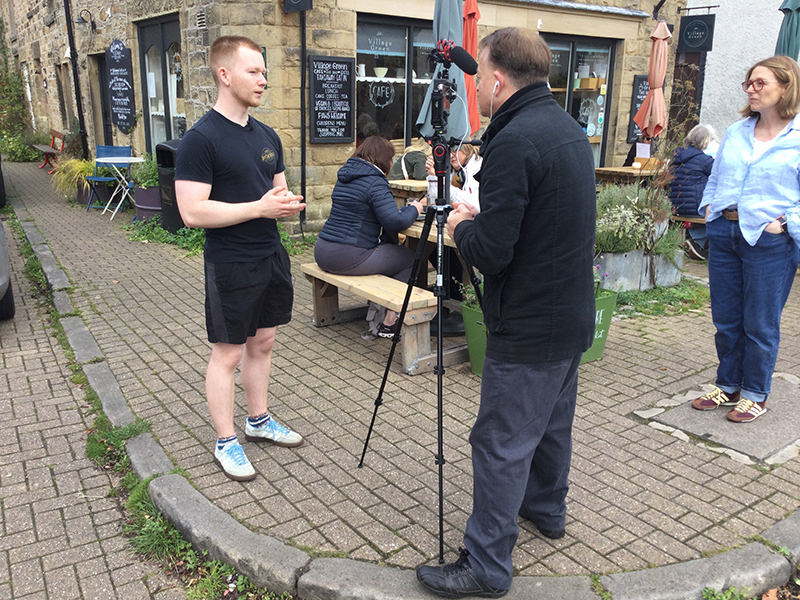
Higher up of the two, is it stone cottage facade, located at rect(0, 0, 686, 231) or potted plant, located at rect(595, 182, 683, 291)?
stone cottage facade, located at rect(0, 0, 686, 231)

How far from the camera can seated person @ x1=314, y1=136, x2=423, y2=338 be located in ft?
16.5

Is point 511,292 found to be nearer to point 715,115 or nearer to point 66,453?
point 66,453

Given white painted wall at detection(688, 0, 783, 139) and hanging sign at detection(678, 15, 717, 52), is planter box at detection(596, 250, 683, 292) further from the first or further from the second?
white painted wall at detection(688, 0, 783, 139)

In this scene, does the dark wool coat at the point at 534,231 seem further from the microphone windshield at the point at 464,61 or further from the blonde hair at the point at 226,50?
the blonde hair at the point at 226,50

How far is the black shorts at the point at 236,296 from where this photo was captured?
321 cm

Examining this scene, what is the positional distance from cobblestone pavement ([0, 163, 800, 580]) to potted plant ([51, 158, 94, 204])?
5.97 meters

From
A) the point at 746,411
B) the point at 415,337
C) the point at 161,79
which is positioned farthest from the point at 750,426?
the point at 161,79

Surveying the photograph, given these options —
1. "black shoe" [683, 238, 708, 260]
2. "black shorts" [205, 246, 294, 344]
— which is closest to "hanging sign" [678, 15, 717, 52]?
"black shoe" [683, 238, 708, 260]

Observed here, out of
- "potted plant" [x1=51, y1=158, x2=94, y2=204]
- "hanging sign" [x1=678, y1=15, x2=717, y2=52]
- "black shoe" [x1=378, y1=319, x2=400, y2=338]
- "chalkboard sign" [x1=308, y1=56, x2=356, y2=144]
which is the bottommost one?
"black shoe" [x1=378, y1=319, x2=400, y2=338]

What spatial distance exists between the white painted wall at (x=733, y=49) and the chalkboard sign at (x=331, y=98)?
8066mm

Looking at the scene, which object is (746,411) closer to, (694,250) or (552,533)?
(552,533)

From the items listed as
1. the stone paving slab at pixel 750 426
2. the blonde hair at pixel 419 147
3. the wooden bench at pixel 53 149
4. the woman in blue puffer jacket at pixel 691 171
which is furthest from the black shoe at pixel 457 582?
the wooden bench at pixel 53 149

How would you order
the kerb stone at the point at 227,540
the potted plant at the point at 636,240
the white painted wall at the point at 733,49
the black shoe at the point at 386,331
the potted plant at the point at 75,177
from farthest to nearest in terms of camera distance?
the white painted wall at the point at 733,49
the potted plant at the point at 75,177
the potted plant at the point at 636,240
the black shoe at the point at 386,331
the kerb stone at the point at 227,540

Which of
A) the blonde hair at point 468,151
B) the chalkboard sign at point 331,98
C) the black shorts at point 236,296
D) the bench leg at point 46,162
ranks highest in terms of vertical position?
the chalkboard sign at point 331,98
